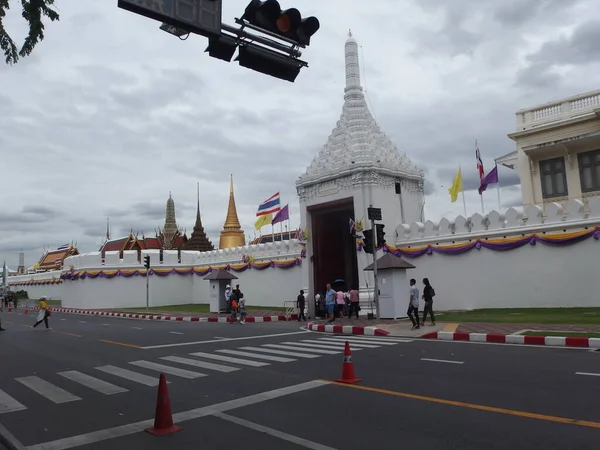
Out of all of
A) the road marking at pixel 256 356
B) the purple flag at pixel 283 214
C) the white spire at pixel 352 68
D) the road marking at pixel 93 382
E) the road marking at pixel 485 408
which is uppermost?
the white spire at pixel 352 68

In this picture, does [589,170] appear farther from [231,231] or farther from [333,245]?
[231,231]

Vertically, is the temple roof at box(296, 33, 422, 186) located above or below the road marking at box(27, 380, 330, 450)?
above

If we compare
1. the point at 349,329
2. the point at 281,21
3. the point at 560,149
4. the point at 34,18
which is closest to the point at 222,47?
the point at 281,21

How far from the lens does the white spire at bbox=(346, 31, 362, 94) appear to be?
2759 centimetres

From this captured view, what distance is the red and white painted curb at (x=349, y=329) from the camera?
54.3 ft

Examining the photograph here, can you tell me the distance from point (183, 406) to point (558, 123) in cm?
2361

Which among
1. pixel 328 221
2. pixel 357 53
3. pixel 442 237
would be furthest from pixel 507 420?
pixel 357 53

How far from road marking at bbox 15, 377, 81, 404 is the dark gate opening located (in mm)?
17579

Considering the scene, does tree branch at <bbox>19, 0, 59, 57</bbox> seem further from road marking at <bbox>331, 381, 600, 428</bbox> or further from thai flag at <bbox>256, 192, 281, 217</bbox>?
thai flag at <bbox>256, 192, 281, 217</bbox>

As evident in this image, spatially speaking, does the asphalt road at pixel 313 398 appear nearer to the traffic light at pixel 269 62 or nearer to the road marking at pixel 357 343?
the road marking at pixel 357 343

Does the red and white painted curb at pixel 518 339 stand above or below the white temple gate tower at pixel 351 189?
below

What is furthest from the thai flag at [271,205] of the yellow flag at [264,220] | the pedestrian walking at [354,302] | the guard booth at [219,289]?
the pedestrian walking at [354,302]

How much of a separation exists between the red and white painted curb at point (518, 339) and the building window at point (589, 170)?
585 inches

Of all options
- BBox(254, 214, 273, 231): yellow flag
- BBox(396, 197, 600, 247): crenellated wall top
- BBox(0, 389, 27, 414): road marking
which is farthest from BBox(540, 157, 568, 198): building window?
BBox(0, 389, 27, 414): road marking
